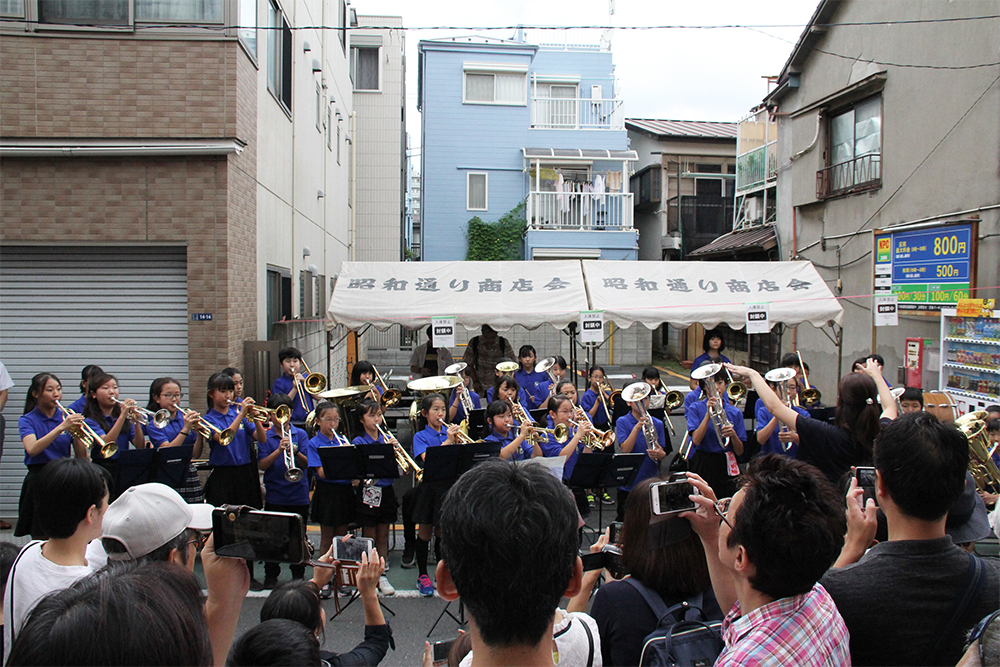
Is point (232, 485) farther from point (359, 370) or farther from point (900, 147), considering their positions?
point (900, 147)

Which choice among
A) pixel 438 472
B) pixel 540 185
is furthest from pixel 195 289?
pixel 540 185

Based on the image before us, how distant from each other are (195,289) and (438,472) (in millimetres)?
4771

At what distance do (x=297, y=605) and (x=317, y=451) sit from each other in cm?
337

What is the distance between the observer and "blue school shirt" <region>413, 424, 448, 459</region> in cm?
677

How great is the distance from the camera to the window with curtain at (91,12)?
8555mm

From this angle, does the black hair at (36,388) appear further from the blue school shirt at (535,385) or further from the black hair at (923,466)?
the black hair at (923,466)

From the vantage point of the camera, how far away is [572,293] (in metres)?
11.3

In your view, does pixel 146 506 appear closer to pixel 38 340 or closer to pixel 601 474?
pixel 601 474

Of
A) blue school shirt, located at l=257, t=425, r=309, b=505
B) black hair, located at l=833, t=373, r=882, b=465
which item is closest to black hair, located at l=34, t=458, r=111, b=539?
blue school shirt, located at l=257, t=425, r=309, b=505

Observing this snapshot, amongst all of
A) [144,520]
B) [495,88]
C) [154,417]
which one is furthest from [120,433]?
[495,88]

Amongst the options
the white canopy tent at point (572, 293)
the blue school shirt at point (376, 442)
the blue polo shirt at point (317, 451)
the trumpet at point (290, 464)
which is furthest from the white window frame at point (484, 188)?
the trumpet at point (290, 464)

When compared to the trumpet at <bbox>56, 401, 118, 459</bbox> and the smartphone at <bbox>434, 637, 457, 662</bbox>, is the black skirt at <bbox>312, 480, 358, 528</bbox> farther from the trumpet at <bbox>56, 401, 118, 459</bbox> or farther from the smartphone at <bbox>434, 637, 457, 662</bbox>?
the smartphone at <bbox>434, 637, 457, 662</bbox>

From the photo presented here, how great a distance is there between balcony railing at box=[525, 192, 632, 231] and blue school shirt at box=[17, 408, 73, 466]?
18489mm

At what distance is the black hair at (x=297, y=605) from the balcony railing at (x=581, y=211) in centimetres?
2107
